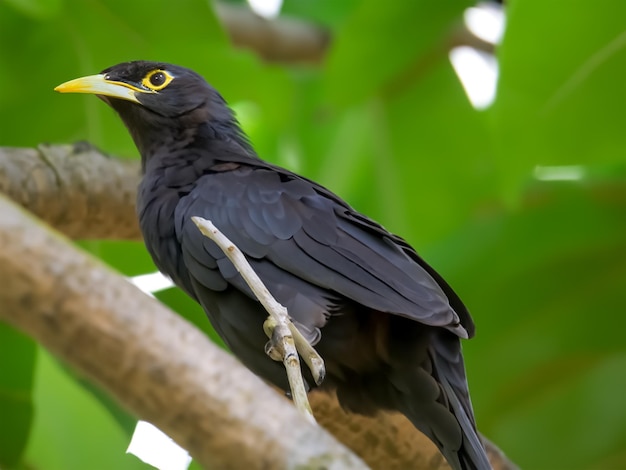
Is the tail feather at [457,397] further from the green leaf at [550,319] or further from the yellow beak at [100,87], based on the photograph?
the yellow beak at [100,87]

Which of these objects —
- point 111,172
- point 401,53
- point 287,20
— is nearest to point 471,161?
point 401,53

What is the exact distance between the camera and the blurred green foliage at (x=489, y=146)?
4.32 metres

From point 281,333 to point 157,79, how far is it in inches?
80.8

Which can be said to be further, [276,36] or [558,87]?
[276,36]

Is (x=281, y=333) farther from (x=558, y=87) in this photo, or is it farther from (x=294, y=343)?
(x=558, y=87)

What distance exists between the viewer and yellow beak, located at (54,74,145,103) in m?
3.90

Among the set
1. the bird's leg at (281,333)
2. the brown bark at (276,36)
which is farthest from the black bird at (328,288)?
the brown bark at (276,36)

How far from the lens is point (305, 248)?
347 centimetres

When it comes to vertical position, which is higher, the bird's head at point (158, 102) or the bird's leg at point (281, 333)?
the bird's head at point (158, 102)

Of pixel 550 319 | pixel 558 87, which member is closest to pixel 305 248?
pixel 558 87

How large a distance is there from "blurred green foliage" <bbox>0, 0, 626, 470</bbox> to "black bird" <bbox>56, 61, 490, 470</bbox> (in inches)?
32.5

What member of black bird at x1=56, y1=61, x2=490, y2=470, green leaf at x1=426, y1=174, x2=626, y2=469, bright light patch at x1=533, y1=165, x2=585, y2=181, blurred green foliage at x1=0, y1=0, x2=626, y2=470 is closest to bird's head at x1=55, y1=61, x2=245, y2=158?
black bird at x1=56, y1=61, x2=490, y2=470

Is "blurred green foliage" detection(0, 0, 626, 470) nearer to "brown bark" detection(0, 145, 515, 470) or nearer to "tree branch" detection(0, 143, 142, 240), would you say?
"tree branch" detection(0, 143, 142, 240)

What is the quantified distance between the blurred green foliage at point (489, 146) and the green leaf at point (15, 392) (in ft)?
0.79
